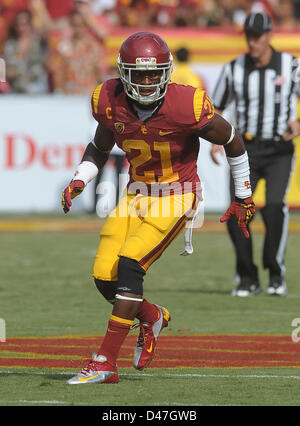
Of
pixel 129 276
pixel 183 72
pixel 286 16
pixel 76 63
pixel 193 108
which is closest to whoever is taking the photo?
pixel 129 276

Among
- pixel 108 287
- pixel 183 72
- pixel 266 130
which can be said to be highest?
pixel 108 287

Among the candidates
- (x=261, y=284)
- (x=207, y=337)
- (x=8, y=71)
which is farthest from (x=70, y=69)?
(x=207, y=337)

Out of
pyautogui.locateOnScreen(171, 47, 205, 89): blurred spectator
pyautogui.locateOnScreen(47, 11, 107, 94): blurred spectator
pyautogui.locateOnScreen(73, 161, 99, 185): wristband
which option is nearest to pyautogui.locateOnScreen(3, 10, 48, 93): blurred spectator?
pyautogui.locateOnScreen(47, 11, 107, 94): blurred spectator

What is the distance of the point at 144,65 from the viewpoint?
4.82 m

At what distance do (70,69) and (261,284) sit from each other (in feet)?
20.9

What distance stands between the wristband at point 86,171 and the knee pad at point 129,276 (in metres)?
0.51

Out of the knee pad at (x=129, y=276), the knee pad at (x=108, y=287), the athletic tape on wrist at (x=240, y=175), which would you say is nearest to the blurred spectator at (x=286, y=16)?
the athletic tape on wrist at (x=240, y=175)

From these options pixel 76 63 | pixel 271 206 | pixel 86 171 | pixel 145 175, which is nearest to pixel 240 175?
pixel 145 175

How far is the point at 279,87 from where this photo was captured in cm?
773

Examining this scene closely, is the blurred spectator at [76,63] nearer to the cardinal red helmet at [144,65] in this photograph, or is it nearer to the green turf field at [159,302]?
the green turf field at [159,302]

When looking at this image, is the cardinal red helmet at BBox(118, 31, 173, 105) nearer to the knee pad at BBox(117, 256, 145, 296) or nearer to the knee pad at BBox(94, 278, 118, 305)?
the knee pad at BBox(117, 256, 145, 296)

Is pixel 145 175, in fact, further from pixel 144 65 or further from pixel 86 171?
pixel 144 65

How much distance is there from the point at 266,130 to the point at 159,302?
1.49 meters

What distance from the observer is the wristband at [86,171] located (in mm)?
5094
